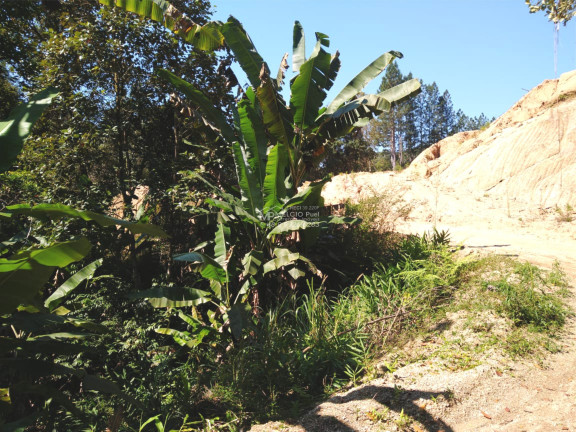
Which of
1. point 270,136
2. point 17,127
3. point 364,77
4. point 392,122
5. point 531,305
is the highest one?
Result: point 392,122

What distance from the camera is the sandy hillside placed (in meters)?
3.11

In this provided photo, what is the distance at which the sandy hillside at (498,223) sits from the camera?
122 inches

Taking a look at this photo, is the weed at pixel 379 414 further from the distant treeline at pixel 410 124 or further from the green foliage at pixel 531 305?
the distant treeline at pixel 410 124

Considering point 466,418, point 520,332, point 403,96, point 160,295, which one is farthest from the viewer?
point 403,96

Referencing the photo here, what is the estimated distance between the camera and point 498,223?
1058cm

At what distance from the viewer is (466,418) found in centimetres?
309

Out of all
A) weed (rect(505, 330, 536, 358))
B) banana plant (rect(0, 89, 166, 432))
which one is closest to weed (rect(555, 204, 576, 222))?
weed (rect(505, 330, 536, 358))

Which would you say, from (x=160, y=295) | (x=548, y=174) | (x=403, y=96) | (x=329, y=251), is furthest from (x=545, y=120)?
(x=160, y=295)

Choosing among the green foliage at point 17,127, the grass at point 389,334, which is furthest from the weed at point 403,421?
the green foliage at point 17,127

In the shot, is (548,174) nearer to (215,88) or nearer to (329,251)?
(329,251)

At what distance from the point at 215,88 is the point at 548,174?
12378mm

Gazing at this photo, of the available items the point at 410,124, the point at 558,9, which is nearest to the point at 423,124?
the point at 410,124

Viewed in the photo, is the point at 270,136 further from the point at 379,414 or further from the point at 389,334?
the point at 379,414

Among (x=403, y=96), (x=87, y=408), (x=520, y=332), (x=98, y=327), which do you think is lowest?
(x=87, y=408)
